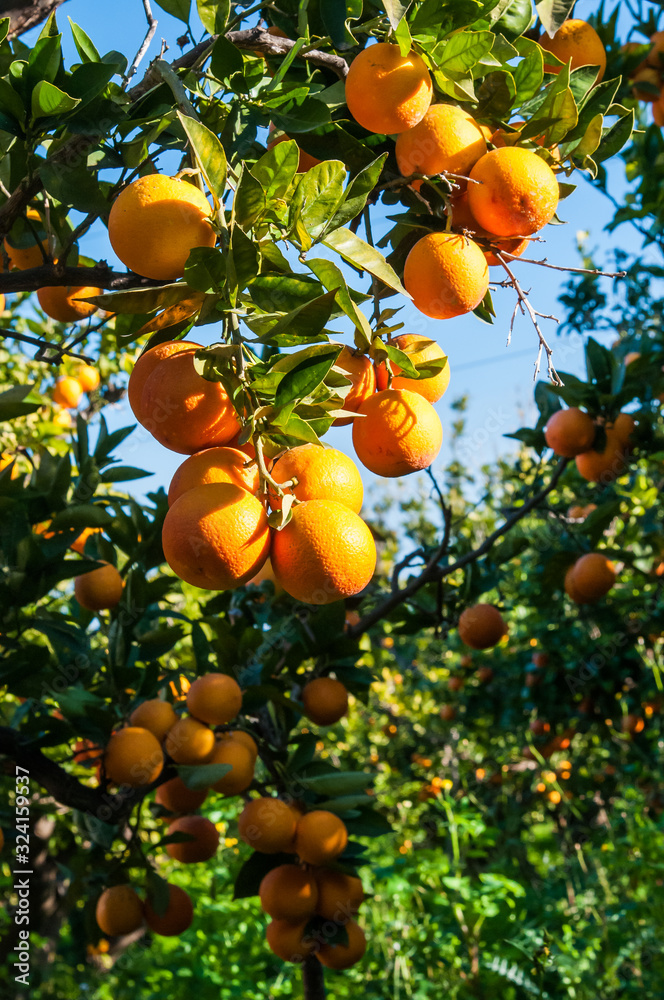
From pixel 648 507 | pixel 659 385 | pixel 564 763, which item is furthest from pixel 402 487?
pixel 659 385

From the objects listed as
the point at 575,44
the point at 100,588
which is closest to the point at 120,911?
the point at 100,588

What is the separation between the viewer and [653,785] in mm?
3604

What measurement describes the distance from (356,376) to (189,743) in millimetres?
848

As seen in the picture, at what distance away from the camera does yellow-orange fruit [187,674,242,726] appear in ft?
4.52

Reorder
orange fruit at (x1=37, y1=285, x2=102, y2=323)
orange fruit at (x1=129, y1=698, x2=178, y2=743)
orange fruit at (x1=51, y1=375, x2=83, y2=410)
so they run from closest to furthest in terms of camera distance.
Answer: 1. orange fruit at (x1=37, y1=285, x2=102, y2=323)
2. orange fruit at (x1=129, y1=698, x2=178, y2=743)
3. orange fruit at (x1=51, y1=375, x2=83, y2=410)

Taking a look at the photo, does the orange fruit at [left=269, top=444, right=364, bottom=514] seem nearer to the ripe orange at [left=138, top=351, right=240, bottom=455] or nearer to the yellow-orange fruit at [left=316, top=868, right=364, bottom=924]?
the ripe orange at [left=138, top=351, right=240, bottom=455]

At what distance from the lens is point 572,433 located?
1.80 meters

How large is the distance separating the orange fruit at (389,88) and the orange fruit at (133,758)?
1.08 metres

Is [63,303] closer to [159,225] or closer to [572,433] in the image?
[159,225]

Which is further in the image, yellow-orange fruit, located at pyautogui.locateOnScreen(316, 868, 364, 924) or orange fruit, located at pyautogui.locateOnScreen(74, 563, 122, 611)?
orange fruit, located at pyautogui.locateOnScreen(74, 563, 122, 611)

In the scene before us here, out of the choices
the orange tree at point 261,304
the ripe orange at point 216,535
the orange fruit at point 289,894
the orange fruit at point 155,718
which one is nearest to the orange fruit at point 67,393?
the orange tree at point 261,304

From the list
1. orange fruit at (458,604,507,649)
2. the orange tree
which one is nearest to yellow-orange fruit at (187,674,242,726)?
the orange tree

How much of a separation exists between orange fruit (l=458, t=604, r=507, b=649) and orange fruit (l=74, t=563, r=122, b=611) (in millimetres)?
950

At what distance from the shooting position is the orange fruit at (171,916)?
5.01 feet
